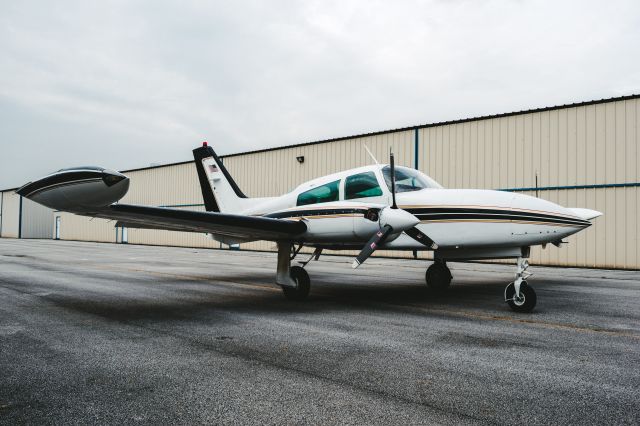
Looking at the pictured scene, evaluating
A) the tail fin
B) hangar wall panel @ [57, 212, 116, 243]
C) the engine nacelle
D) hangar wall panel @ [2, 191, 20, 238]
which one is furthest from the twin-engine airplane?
hangar wall panel @ [2, 191, 20, 238]

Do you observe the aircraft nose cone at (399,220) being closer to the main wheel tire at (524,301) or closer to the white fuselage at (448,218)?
the white fuselage at (448,218)

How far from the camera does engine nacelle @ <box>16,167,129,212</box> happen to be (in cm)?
542

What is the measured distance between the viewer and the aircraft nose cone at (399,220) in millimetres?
7570

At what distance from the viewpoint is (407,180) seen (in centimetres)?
891

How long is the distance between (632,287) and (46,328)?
42.4ft

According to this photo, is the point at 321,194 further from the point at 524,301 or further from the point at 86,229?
the point at 86,229

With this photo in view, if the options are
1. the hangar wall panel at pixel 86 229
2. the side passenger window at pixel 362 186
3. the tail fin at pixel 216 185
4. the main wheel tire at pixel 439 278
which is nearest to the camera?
the side passenger window at pixel 362 186

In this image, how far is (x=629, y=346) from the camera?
535 centimetres

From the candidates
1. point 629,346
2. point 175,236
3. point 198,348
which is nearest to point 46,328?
point 198,348

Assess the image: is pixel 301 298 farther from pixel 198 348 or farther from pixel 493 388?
pixel 493 388

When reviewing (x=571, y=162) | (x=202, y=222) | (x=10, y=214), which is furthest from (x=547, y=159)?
(x=10, y=214)

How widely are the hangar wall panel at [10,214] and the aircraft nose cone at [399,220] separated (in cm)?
7173

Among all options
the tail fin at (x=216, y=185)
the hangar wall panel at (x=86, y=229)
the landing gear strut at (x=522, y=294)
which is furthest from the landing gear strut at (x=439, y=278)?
the hangar wall panel at (x=86, y=229)

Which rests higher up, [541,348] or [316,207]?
[316,207]
